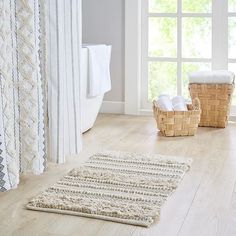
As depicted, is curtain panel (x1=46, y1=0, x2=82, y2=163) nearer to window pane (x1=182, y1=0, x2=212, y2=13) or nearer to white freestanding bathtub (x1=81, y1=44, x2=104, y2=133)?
white freestanding bathtub (x1=81, y1=44, x2=104, y2=133)

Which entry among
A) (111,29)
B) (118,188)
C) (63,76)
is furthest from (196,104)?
(118,188)

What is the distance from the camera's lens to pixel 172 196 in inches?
83.7

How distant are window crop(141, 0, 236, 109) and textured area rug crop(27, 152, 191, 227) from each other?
5.04 feet

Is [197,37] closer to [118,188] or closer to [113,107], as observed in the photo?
[113,107]

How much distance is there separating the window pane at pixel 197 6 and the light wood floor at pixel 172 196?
118 centimetres

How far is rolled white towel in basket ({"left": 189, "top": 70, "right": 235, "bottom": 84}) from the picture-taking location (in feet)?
11.8

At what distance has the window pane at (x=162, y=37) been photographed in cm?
413

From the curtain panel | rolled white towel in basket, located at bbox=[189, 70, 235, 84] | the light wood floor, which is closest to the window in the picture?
rolled white towel in basket, located at bbox=[189, 70, 235, 84]

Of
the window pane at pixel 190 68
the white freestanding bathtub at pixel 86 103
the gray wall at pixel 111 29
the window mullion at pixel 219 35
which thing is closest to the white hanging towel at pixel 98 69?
the white freestanding bathtub at pixel 86 103

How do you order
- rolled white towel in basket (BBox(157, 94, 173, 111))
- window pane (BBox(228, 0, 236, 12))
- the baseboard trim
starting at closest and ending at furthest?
rolled white towel in basket (BBox(157, 94, 173, 111)) < window pane (BBox(228, 0, 236, 12)) < the baseboard trim

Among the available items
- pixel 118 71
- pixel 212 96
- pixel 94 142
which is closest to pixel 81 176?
pixel 94 142

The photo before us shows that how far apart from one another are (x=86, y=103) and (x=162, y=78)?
3.45 feet

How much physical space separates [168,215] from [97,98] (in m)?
1.84

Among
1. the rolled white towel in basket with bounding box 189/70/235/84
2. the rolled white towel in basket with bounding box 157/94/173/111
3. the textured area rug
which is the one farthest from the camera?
the rolled white towel in basket with bounding box 189/70/235/84
